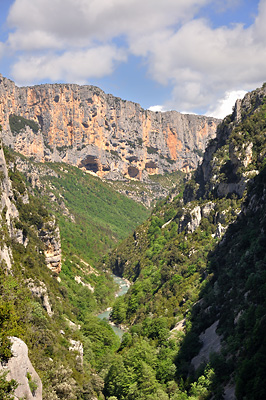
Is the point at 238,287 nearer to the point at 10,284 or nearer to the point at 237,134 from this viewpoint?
the point at 10,284

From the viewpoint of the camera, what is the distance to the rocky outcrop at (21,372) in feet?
114

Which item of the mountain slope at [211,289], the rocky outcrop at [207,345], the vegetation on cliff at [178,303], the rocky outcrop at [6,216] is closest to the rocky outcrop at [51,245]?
the vegetation on cliff at [178,303]

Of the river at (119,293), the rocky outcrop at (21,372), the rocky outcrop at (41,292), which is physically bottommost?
the river at (119,293)

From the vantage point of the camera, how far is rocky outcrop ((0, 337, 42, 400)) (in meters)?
34.7

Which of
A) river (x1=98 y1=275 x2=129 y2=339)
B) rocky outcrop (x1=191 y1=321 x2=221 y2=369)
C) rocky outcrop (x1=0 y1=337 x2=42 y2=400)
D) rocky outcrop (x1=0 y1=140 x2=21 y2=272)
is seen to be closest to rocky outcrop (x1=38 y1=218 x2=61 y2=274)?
rocky outcrop (x1=0 y1=140 x2=21 y2=272)

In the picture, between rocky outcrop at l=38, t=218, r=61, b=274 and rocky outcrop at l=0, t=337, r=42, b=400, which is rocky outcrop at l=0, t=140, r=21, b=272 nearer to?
rocky outcrop at l=38, t=218, r=61, b=274

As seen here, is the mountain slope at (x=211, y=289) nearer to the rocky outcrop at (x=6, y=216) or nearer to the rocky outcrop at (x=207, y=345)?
the rocky outcrop at (x=207, y=345)

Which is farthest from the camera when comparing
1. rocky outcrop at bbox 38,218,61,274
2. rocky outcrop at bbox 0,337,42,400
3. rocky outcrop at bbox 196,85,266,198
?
rocky outcrop at bbox 38,218,61,274

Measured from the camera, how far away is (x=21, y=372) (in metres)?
36.0

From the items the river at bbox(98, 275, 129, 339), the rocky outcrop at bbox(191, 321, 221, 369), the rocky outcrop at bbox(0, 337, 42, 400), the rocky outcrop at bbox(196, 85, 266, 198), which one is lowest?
the river at bbox(98, 275, 129, 339)

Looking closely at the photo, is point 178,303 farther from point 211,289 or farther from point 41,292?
point 41,292

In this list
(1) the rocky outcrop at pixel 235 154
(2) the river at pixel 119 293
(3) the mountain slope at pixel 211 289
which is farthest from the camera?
(2) the river at pixel 119 293

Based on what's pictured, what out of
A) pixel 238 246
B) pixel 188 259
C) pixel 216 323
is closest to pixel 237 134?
pixel 188 259

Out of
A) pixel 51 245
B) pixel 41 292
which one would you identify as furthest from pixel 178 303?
pixel 51 245
